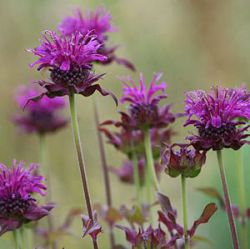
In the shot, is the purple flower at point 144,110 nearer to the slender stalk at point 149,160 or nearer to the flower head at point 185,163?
the slender stalk at point 149,160

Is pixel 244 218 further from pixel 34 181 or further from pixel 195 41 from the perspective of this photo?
pixel 195 41

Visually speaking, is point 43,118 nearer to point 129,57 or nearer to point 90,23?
point 90,23

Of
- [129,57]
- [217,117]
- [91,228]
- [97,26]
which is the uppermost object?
[129,57]

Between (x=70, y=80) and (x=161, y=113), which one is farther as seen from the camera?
(x=161, y=113)

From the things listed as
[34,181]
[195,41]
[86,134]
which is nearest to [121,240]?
[86,134]

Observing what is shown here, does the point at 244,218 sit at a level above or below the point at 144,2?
below

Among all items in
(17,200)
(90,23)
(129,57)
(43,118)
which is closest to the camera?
(17,200)

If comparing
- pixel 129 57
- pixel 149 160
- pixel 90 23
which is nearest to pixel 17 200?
pixel 149 160
